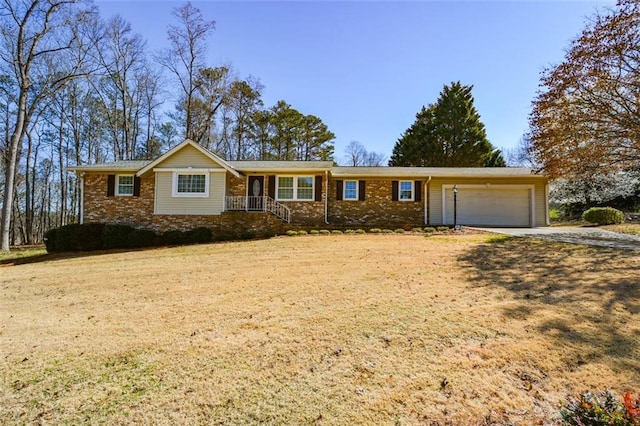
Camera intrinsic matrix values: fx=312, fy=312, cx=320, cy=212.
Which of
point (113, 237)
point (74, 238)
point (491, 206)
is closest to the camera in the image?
point (74, 238)

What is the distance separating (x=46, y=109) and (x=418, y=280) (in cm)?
2765

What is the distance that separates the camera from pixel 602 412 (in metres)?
2.34

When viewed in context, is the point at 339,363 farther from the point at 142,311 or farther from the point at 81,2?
the point at 81,2

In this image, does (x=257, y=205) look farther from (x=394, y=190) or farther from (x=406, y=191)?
(x=406, y=191)

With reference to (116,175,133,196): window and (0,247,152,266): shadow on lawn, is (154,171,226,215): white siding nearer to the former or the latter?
(116,175,133,196): window

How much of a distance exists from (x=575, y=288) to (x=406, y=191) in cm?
1099

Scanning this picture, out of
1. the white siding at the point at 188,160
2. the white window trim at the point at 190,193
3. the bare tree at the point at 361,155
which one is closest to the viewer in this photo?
the white window trim at the point at 190,193

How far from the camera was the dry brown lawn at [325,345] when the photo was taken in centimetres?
278

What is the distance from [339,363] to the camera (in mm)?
3367

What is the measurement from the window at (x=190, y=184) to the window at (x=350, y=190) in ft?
22.6

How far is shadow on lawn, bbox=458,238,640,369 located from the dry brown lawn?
32mm

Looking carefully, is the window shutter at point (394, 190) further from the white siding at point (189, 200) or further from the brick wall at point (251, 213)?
the white siding at point (189, 200)

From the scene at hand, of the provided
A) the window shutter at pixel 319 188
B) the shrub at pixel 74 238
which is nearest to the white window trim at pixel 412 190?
the window shutter at pixel 319 188

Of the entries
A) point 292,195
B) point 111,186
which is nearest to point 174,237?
point 111,186
